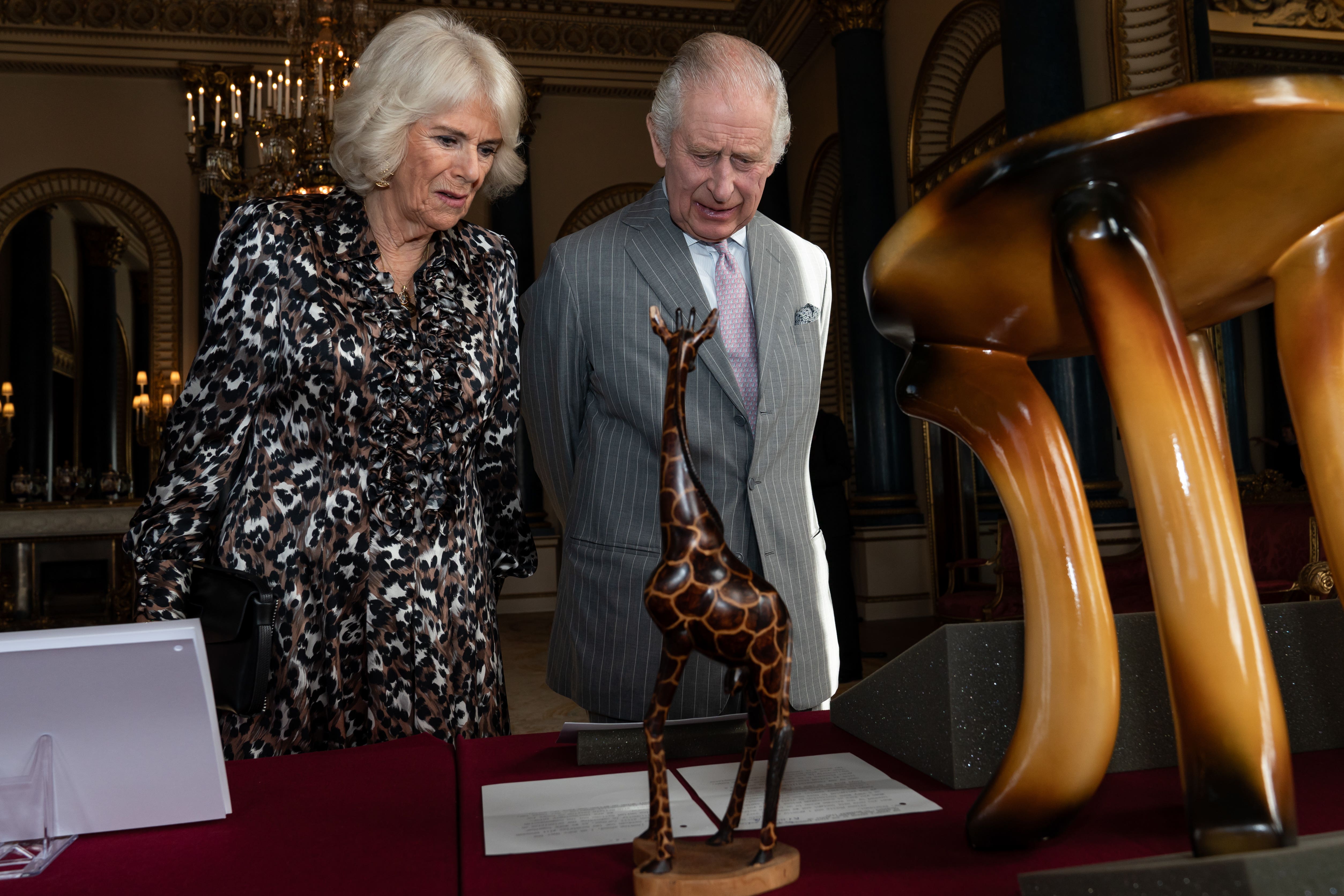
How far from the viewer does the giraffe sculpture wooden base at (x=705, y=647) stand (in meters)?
0.60

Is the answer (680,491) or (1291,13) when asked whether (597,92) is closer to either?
(1291,13)

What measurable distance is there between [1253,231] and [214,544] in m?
1.24

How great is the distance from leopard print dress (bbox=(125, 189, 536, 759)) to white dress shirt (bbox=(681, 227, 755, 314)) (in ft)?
1.23

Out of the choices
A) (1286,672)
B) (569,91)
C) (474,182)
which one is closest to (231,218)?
(474,182)

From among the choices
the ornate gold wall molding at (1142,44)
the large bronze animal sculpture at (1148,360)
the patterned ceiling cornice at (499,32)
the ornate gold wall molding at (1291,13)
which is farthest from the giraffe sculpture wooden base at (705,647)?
the ornate gold wall molding at (1291,13)

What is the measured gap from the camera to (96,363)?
29.1ft

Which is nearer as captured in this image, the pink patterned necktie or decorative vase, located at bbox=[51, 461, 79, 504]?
the pink patterned necktie

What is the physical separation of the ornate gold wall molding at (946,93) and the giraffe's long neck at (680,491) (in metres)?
5.86

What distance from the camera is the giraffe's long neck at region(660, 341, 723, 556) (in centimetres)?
61

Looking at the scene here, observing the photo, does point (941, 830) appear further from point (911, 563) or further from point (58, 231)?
point (58, 231)

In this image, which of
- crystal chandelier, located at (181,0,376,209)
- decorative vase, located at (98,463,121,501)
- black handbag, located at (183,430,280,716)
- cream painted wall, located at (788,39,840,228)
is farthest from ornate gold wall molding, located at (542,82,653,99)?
black handbag, located at (183,430,280,716)

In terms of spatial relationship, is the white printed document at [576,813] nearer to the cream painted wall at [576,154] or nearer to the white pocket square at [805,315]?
the white pocket square at [805,315]

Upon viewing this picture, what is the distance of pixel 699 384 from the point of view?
1.37 metres

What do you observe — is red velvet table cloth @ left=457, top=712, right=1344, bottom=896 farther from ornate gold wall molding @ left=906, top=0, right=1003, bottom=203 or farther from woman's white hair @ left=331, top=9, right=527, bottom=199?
ornate gold wall molding @ left=906, top=0, right=1003, bottom=203
